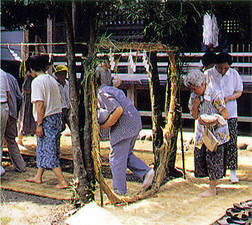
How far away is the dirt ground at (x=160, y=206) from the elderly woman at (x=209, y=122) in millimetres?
338

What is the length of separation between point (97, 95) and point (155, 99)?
1608 millimetres

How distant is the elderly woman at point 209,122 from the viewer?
17.2 ft

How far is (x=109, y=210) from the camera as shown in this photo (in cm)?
480

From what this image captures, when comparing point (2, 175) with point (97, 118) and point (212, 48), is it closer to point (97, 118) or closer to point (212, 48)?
A: point (97, 118)

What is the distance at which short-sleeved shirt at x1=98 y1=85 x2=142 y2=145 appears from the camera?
16.4 feet

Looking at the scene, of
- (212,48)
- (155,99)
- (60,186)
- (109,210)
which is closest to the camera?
(109,210)

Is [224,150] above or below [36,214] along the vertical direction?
above

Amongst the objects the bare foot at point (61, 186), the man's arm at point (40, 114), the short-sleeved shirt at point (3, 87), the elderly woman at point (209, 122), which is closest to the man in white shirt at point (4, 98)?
the short-sleeved shirt at point (3, 87)

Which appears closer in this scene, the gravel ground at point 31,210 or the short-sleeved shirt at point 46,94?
the gravel ground at point 31,210

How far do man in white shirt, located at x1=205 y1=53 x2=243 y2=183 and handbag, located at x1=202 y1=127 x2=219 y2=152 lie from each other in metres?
0.83

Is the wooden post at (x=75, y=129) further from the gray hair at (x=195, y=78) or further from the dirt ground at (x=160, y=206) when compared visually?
the gray hair at (x=195, y=78)

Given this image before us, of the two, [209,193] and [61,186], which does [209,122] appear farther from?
[61,186]

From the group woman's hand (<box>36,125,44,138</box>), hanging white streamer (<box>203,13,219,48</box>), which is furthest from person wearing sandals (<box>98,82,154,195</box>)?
hanging white streamer (<box>203,13,219,48</box>)

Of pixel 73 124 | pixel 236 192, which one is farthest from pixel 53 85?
pixel 236 192
